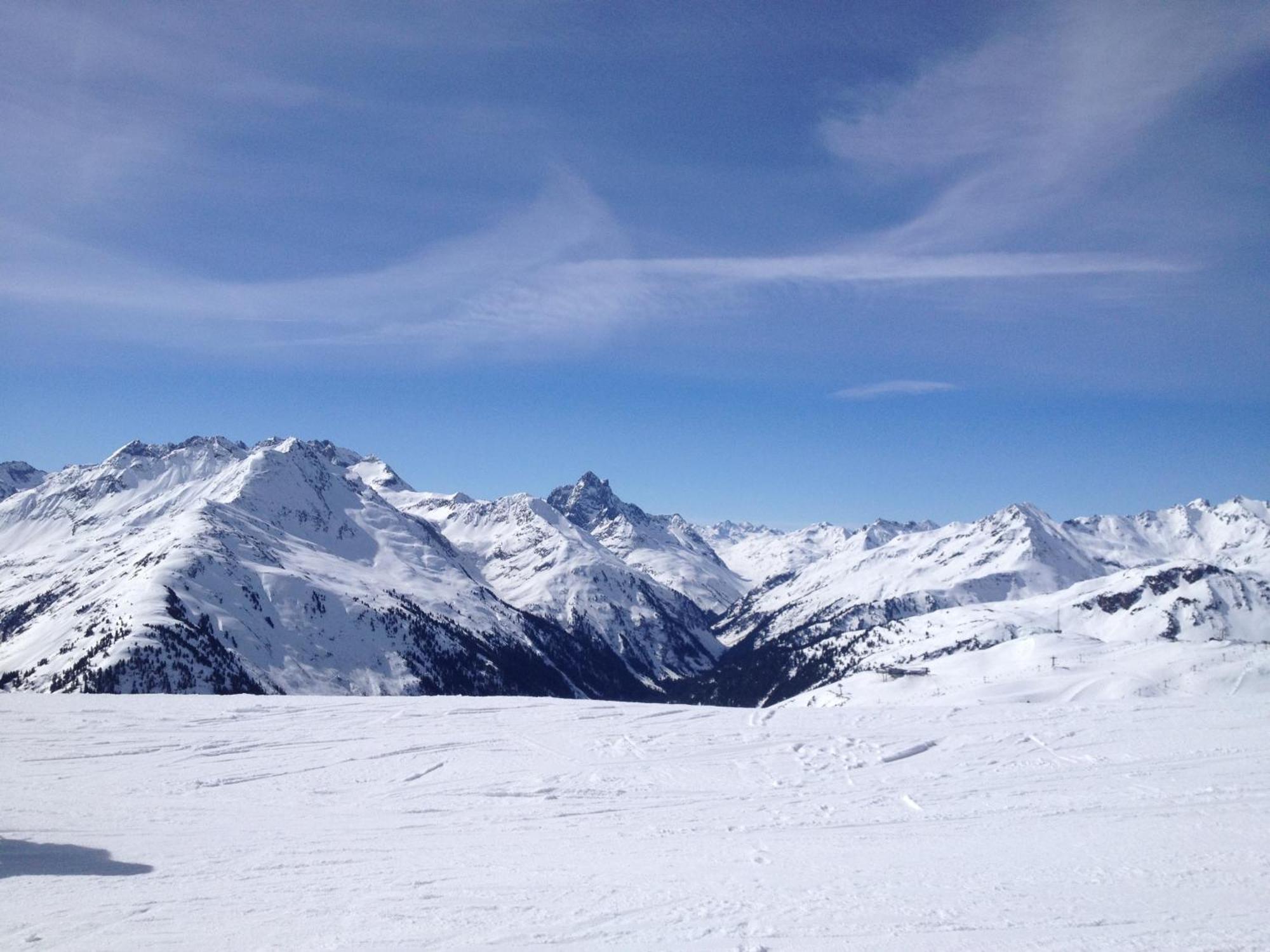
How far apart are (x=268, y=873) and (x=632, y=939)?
959cm

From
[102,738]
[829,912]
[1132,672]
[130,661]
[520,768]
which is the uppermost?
[130,661]

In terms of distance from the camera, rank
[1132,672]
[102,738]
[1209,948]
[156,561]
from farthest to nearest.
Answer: [156,561]
[1132,672]
[102,738]
[1209,948]

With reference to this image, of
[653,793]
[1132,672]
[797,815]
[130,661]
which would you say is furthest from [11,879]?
[130,661]

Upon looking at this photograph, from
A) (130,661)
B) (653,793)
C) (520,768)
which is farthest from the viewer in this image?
(130,661)

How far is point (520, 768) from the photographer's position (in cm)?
2914

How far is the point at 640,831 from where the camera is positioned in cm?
2220

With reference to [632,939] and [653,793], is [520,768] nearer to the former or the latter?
[653,793]

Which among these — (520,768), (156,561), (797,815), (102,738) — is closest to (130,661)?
(156,561)

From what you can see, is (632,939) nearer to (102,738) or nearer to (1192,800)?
(1192,800)

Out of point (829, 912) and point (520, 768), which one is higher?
point (520, 768)

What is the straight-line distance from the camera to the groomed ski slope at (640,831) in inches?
605

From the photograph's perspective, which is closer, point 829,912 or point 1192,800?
point 829,912

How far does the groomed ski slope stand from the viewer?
50.4 feet

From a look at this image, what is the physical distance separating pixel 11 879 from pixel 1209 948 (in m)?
25.8
